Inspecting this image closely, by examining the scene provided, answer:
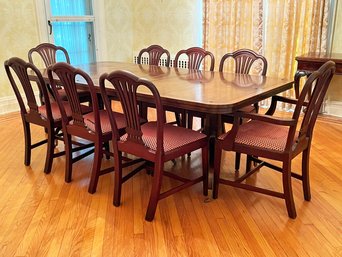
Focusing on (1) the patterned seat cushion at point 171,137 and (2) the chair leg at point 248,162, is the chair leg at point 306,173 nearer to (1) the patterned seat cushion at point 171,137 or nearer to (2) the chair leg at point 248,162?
(2) the chair leg at point 248,162

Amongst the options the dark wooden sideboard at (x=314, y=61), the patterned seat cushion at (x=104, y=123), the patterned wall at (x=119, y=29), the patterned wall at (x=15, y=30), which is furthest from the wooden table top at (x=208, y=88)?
the patterned wall at (x=119, y=29)

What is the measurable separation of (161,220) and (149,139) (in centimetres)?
52

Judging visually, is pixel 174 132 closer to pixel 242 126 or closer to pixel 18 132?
pixel 242 126

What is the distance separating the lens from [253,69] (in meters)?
4.61

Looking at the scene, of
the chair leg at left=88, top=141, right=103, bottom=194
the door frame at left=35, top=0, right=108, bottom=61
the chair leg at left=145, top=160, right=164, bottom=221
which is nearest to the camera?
the chair leg at left=145, top=160, right=164, bottom=221

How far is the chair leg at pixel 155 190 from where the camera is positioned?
202 cm

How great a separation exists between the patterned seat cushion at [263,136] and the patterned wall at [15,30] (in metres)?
3.50

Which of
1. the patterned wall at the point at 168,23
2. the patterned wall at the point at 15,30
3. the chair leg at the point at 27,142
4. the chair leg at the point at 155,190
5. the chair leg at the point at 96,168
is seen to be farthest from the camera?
the patterned wall at the point at 168,23

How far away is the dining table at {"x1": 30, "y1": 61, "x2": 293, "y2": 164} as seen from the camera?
1.97 m

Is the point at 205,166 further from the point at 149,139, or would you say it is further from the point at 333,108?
the point at 333,108

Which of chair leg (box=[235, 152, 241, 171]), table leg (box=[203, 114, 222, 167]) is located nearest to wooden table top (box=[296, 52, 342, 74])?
chair leg (box=[235, 152, 241, 171])

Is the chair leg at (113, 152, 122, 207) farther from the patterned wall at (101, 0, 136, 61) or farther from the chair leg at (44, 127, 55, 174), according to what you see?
the patterned wall at (101, 0, 136, 61)

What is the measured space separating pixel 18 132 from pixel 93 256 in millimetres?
2462

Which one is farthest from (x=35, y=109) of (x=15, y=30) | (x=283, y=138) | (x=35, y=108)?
(x=15, y=30)
